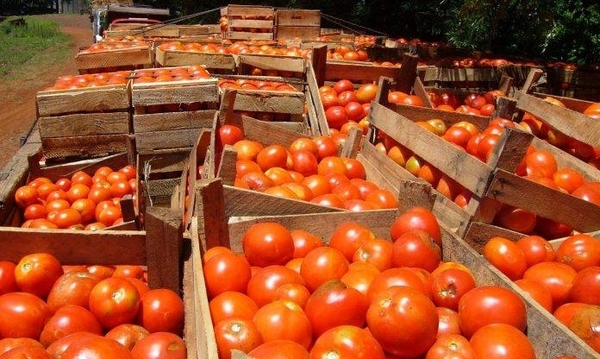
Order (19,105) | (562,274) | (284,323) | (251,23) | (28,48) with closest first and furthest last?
(284,323) < (562,274) < (251,23) < (19,105) < (28,48)

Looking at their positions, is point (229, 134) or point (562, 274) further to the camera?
point (229, 134)

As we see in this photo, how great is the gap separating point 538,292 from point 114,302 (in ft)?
6.26

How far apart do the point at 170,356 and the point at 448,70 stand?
6.43m

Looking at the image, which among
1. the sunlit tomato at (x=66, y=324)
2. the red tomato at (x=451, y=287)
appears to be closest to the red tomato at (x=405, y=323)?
the red tomato at (x=451, y=287)

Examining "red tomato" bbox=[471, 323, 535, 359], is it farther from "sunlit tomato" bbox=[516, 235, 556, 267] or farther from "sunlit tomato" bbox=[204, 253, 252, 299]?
"sunlit tomato" bbox=[204, 253, 252, 299]

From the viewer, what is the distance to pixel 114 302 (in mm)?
2248

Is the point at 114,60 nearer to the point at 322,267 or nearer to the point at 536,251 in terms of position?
the point at 322,267

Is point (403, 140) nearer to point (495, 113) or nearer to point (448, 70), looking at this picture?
point (495, 113)

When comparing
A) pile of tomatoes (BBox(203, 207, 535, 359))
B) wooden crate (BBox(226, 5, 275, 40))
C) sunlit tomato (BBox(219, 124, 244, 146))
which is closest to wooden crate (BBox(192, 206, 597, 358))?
pile of tomatoes (BBox(203, 207, 535, 359))

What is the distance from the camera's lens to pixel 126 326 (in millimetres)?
2232

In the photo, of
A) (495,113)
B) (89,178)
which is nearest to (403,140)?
(495,113)

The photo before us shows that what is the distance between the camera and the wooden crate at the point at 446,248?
1.83 m

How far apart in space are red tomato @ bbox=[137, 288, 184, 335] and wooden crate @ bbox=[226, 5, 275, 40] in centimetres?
924

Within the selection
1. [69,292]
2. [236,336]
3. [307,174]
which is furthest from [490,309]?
[307,174]
